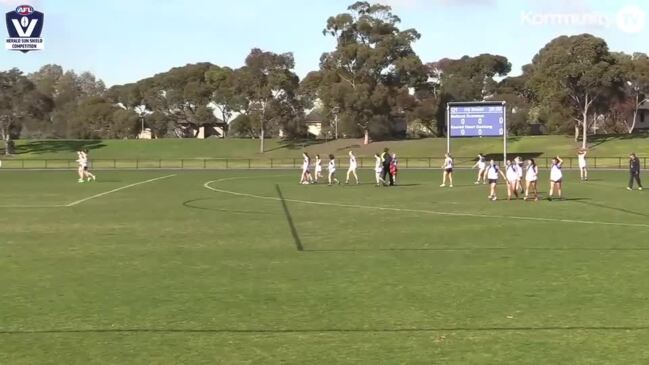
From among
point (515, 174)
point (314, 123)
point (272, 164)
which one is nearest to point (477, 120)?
point (272, 164)

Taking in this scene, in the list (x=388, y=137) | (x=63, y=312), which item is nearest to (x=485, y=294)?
(x=63, y=312)

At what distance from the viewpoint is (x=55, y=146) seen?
337 feet

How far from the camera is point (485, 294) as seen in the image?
934cm

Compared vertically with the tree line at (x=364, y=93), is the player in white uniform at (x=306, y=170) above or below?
below

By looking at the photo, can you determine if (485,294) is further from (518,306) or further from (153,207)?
(153,207)

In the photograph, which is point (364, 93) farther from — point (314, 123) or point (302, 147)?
point (314, 123)

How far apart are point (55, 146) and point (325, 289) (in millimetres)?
100884

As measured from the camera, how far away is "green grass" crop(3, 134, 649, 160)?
85312 millimetres

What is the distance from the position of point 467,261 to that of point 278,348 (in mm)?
5970

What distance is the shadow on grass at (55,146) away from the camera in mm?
100331

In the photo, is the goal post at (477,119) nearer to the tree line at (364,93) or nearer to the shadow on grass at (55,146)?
the tree line at (364,93)

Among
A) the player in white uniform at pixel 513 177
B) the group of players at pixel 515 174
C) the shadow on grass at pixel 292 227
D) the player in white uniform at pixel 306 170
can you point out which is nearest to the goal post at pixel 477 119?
the group of players at pixel 515 174

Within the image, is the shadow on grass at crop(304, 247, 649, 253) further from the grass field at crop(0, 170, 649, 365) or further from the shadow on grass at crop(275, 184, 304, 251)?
the shadow on grass at crop(275, 184, 304, 251)

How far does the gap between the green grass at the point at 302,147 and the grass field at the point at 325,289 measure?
68608mm
